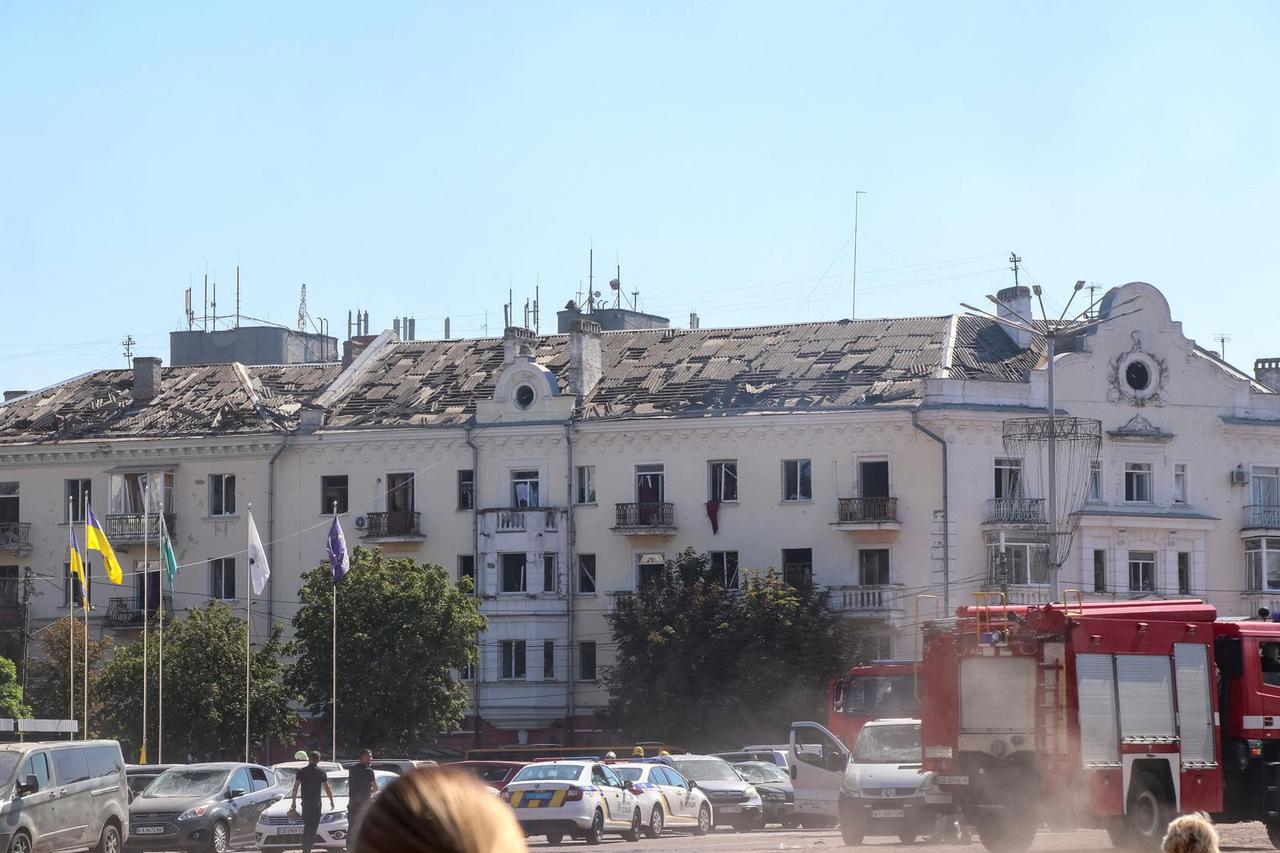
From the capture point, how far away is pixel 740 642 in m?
55.3

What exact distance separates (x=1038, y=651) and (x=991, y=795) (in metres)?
1.91

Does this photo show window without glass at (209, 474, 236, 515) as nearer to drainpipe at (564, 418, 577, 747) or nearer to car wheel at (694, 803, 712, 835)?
drainpipe at (564, 418, 577, 747)

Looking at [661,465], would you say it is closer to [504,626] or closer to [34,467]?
[504,626]

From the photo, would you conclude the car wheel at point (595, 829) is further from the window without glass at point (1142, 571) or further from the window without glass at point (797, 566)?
the window without glass at point (1142, 571)

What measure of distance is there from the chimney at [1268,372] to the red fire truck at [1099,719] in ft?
153

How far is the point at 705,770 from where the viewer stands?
130 ft

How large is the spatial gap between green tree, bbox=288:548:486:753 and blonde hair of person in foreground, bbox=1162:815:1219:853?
45.1m

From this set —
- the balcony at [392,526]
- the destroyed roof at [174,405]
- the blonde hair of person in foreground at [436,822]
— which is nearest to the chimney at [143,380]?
the destroyed roof at [174,405]

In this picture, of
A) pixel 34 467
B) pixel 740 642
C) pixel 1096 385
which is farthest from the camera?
pixel 34 467

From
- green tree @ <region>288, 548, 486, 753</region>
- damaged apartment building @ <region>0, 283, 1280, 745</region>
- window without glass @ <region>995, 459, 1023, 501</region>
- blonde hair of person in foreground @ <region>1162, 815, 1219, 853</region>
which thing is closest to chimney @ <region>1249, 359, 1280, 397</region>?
damaged apartment building @ <region>0, 283, 1280, 745</region>

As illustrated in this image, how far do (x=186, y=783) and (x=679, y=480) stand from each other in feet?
96.9

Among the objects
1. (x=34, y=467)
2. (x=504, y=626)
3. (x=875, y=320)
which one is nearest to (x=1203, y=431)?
(x=875, y=320)

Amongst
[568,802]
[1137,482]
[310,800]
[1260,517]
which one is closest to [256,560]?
[568,802]

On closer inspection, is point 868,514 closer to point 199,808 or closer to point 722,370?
point 722,370
